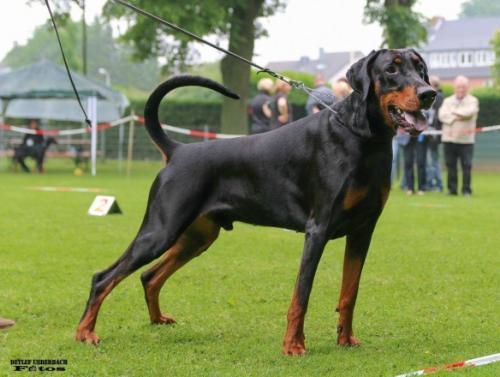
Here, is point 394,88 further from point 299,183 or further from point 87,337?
point 87,337

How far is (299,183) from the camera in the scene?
14.9 feet

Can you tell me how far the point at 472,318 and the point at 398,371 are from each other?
4.67ft

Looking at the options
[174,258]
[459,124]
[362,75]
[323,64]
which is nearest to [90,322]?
[174,258]

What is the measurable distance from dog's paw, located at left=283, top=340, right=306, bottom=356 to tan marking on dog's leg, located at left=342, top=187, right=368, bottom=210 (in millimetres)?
786

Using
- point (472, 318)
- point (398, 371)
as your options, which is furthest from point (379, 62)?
point (472, 318)

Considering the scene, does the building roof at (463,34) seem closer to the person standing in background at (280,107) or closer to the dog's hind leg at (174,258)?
the person standing in background at (280,107)

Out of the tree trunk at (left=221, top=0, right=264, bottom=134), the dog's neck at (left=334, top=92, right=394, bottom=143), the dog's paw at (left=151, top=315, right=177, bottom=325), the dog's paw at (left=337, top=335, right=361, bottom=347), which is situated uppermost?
the tree trunk at (left=221, top=0, right=264, bottom=134)

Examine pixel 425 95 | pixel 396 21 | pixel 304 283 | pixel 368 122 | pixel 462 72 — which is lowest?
pixel 304 283

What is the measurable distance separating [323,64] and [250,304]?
116534mm

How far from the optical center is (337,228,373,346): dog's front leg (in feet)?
15.4

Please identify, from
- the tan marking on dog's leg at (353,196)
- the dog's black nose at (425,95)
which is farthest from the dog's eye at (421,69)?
the tan marking on dog's leg at (353,196)

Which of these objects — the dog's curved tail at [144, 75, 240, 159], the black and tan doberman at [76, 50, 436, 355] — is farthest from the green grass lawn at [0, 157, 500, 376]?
the dog's curved tail at [144, 75, 240, 159]

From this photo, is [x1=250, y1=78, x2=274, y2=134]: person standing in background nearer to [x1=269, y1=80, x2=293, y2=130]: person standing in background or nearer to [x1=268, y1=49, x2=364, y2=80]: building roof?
[x1=269, y1=80, x2=293, y2=130]: person standing in background

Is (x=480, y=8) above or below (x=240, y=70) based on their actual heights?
above
